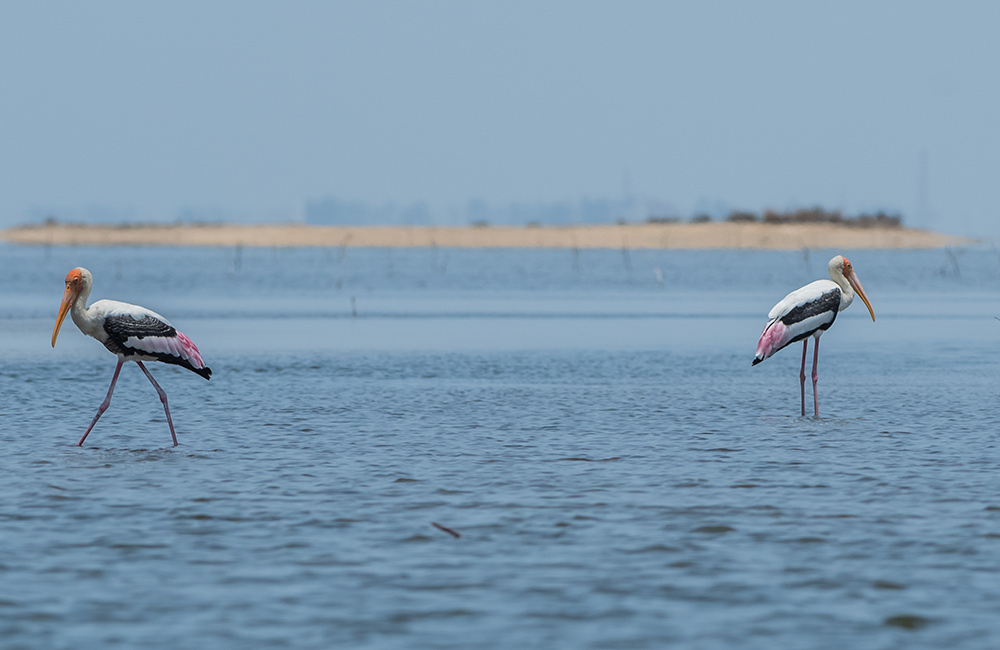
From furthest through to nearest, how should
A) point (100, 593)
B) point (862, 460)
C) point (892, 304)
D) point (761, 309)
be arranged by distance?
point (892, 304), point (761, 309), point (862, 460), point (100, 593)

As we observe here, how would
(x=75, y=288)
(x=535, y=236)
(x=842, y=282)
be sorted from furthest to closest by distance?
(x=535, y=236), (x=842, y=282), (x=75, y=288)

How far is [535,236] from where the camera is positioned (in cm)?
15062

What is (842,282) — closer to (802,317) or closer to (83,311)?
(802,317)

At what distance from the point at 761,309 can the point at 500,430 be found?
2802cm

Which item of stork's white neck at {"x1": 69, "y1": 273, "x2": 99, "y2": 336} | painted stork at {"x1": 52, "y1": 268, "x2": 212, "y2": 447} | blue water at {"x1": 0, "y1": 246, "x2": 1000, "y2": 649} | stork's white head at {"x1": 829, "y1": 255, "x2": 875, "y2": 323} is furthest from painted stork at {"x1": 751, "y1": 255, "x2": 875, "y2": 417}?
stork's white neck at {"x1": 69, "y1": 273, "x2": 99, "y2": 336}

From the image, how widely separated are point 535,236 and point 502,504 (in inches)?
5558

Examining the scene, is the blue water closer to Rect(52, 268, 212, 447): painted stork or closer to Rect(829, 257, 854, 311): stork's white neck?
Rect(52, 268, 212, 447): painted stork

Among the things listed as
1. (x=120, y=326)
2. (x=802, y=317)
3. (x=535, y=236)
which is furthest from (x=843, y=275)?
(x=535, y=236)

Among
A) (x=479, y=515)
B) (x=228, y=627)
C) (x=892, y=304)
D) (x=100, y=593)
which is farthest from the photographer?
(x=892, y=304)

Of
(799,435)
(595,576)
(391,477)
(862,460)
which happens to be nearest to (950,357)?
(799,435)

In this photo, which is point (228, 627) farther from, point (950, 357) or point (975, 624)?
point (950, 357)

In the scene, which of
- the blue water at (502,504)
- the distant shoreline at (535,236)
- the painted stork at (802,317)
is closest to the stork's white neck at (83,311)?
the blue water at (502,504)

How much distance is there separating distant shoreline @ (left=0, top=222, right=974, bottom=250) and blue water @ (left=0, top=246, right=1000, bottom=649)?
112 metres

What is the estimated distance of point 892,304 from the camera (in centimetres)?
4384
